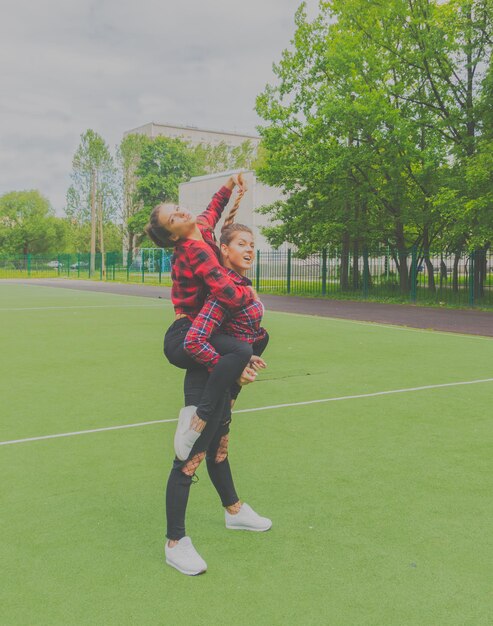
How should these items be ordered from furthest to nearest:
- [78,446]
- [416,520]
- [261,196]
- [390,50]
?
[261,196]
[390,50]
[78,446]
[416,520]

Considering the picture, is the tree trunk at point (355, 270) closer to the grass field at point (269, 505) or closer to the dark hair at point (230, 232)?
the grass field at point (269, 505)

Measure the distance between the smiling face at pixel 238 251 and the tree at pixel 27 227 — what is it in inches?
3123

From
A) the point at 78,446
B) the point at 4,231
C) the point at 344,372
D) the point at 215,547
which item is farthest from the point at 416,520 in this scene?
the point at 4,231

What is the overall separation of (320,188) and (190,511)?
80.7ft

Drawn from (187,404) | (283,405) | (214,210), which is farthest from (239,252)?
(283,405)

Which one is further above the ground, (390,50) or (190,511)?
(390,50)

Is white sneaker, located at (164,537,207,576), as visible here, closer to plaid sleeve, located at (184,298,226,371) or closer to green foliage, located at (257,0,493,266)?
plaid sleeve, located at (184,298,226,371)

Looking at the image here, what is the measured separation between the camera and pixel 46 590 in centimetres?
292

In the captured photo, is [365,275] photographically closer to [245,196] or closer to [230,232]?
[230,232]

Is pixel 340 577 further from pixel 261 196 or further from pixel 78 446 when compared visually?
pixel 261 196

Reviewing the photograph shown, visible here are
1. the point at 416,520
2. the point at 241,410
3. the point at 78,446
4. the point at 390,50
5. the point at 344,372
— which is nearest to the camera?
the point at 416,520

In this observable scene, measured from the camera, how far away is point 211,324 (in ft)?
10.0

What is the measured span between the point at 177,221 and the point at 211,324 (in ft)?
1.68

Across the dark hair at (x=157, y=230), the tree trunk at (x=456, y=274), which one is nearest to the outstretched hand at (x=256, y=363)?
the dark hair at (x=157, y=230)
